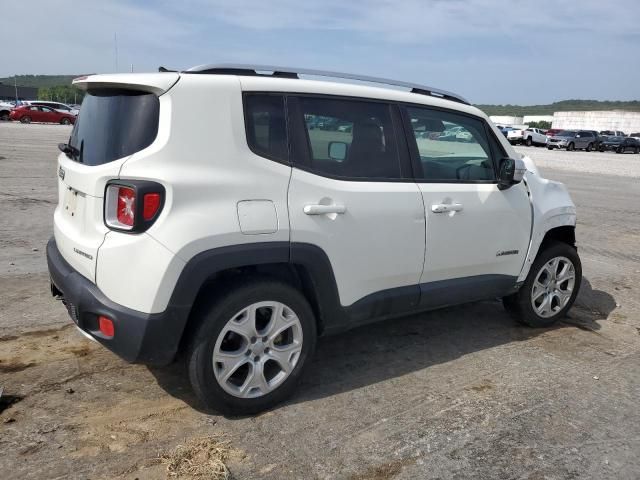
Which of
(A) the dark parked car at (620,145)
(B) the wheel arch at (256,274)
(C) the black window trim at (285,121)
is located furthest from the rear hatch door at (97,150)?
(A) the dark parked car at (620,145)

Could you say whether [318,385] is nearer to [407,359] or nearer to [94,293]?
[407,359]

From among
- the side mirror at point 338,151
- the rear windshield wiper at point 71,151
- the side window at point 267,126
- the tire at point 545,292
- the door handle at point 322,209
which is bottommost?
the tire at point 545,292

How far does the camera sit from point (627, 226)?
977 centimetres

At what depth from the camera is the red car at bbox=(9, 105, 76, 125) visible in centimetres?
3797

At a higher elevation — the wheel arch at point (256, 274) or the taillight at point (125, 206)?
the taillight at point (125, 206)

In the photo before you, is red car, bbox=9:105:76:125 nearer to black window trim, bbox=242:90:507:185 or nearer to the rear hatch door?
the rear hatch door

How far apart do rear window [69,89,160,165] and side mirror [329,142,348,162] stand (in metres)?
1.06

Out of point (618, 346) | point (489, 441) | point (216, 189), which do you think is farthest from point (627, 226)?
point (216, 189)

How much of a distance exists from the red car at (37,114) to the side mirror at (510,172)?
39.4 m

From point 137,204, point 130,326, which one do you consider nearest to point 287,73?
point 137,204

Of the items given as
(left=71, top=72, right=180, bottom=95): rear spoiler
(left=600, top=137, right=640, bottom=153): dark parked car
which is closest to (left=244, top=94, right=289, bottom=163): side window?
(left=71, top=72, right=180, bottom=95): rear spoiler

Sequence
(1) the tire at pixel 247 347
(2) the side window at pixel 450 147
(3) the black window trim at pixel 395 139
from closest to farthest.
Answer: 1. (1) the tire at pixel 247 347
2. (3) the black window trim at pixel 395 139
3. (2) the side window at pixel 450 147

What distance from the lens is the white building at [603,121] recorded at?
89688 mm

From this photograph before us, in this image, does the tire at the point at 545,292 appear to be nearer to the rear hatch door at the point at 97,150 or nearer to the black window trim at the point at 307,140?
the black window trim at the point at 307,140
